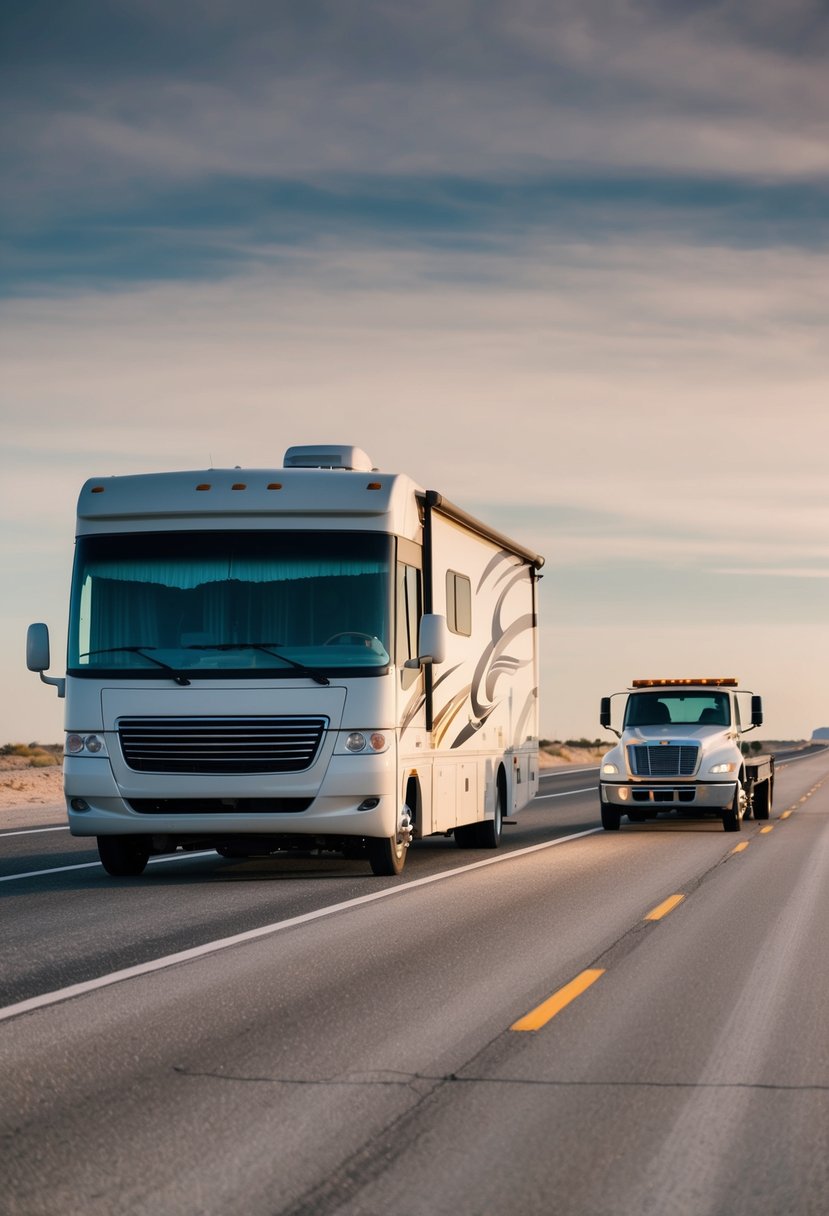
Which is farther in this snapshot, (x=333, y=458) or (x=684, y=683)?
(x=684, y=683)

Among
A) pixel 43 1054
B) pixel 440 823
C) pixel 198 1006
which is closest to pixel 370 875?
pixel 440 823

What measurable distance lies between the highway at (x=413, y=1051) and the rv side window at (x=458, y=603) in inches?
146

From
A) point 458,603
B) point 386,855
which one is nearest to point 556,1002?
point 386,855

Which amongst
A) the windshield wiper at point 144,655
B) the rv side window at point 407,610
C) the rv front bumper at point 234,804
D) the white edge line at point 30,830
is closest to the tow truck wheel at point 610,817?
the white edge line at point 30,830

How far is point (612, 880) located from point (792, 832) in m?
9.27

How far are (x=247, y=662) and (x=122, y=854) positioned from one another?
2741mm

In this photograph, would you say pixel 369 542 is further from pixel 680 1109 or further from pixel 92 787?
pixel 680 1109

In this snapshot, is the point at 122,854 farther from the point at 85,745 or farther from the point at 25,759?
the point at 25,759

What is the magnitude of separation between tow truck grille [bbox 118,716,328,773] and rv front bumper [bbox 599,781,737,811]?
10838 mm

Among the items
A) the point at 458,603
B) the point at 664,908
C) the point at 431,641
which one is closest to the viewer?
the point at 664,908

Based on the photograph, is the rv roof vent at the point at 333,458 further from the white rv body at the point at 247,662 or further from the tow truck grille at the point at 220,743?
the tow truck grille at the point at 220,743

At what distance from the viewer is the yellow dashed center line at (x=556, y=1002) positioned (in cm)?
838

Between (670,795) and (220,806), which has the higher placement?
(220,806)

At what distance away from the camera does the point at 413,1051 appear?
25.0 feet
